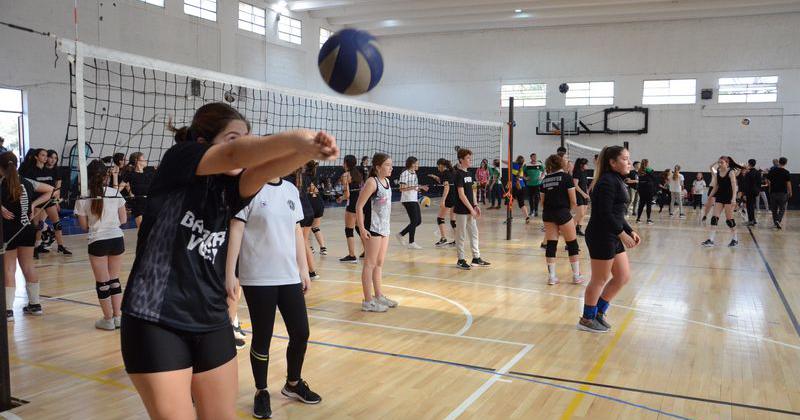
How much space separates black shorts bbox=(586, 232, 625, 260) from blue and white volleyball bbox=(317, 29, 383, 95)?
254 centimetres

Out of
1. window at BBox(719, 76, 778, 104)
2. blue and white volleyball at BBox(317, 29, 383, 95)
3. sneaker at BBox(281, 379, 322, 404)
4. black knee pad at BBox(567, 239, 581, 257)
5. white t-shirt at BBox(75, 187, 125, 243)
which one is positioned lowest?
sneaker at BBox(281, 379, 322, 404)

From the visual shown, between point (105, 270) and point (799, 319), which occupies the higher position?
point (105, 270)

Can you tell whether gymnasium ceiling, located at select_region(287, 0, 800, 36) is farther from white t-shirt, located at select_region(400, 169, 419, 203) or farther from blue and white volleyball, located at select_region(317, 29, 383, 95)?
blue and white volleyball, located at select_region(317, 29, 383, 95)

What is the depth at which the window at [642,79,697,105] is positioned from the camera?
23.8 metres

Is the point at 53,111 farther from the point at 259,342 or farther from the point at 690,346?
the point at 690,346

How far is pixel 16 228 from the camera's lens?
20.8 feet

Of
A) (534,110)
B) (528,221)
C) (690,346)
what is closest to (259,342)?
(690,346)

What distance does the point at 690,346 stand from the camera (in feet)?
18.1

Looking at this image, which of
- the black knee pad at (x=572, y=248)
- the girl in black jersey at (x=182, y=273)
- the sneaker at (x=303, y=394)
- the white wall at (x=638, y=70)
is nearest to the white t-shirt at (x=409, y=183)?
the black knee pad at (x=572, y=248)

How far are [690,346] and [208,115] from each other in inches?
196

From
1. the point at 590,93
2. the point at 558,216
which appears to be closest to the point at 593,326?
the point at 558,216

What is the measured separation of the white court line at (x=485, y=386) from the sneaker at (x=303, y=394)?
35.9 inches

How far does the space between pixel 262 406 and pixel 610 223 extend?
11.2 feet

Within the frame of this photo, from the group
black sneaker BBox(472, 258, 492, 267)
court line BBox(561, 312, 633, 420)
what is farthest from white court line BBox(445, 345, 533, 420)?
black sneaker BBox(472, 258, 492, 267)
